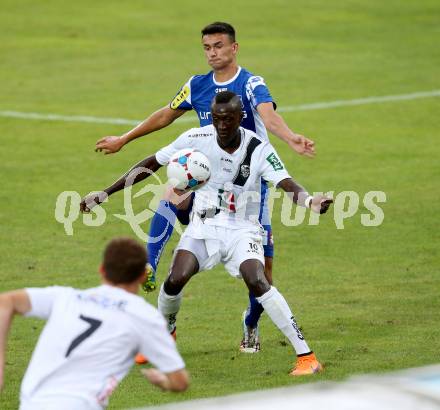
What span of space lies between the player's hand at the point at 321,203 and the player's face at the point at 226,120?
1.07 m

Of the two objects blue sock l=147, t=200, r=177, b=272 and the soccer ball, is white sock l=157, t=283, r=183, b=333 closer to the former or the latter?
blue sock l=147, t=200, r=177, b=272

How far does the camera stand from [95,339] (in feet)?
22.6

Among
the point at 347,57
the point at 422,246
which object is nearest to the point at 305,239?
the point at 422,246

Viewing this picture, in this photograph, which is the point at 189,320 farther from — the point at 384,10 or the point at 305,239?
the point at 384,10

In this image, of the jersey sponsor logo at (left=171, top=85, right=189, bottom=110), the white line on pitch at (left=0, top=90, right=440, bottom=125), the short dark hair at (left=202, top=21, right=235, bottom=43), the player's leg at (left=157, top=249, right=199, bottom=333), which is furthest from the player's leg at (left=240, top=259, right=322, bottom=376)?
the white line on pitch at (left=0, top=90, right=440, bottom=125)

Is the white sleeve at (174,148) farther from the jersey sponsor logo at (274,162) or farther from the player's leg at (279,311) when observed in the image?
the player's leg at (279,311)

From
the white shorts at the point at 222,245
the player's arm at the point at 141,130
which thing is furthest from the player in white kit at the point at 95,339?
the player's arm at the point at 141,130

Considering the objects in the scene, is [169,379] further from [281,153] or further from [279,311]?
[281,153]

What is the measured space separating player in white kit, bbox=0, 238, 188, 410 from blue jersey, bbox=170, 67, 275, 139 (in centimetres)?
472

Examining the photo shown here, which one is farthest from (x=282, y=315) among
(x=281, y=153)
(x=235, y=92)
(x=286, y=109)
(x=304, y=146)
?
(x=286, y=109)

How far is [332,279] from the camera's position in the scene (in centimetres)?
1439

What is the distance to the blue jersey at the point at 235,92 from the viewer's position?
11602 mm

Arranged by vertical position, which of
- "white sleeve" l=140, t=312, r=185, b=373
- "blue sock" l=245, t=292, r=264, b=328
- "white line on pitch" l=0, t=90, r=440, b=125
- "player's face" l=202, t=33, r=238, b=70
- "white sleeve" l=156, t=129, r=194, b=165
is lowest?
"blue sock" l=245, t=292, r=264, b=328

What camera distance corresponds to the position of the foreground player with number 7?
10648 millimetres
